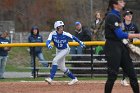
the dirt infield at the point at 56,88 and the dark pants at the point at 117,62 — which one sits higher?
the dark pants at the point at 117,62

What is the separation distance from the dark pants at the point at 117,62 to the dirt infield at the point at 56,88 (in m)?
2.64

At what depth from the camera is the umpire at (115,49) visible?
9.62 m

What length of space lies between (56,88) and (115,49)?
12.8ft

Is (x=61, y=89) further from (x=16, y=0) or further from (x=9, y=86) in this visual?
(x=16, y=0)

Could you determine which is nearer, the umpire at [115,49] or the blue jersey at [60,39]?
the umpire at [115,49]

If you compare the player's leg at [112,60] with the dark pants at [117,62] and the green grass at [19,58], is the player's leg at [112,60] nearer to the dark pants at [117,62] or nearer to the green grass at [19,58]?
the dark pants at [117,62]

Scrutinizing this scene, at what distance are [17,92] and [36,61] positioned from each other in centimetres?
483

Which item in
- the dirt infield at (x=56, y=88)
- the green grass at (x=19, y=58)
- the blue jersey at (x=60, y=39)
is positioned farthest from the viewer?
the green grass at (x=19, y=58)

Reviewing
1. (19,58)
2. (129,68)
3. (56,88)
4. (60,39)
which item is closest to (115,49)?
(129,68)

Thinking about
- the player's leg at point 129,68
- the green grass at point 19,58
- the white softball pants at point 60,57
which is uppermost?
the player's leg at point 129,68

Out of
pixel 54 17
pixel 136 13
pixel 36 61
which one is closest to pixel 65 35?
pixel 36 61

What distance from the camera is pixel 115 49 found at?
974cm

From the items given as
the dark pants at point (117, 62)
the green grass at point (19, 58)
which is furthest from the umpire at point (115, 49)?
the green grass at point (19, 58)

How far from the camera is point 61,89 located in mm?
13125
